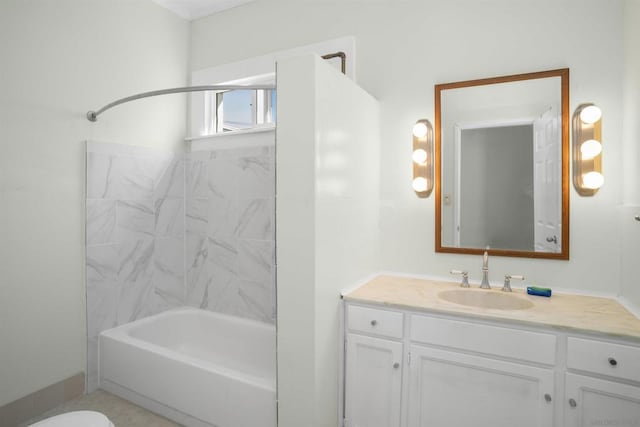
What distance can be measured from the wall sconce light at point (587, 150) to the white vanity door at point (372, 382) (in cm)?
129

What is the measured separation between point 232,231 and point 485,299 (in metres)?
1.86

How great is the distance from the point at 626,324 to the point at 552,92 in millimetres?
1229

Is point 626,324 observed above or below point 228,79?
below

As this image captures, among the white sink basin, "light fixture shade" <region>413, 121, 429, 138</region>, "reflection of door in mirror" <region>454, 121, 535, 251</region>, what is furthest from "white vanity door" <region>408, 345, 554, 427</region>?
"light fixture shade" <region>413, 121, 429, 138</region>

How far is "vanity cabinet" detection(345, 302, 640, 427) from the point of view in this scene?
54.2 inches

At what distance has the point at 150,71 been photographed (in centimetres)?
280

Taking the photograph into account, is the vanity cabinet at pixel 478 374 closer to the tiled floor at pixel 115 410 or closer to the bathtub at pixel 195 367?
the bathtub at pixel 195 367

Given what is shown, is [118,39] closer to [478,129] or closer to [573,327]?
[478,129]

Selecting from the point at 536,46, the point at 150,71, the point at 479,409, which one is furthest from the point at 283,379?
the point at 150,71

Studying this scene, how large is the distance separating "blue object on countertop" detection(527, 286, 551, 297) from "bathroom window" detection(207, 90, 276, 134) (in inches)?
80.2

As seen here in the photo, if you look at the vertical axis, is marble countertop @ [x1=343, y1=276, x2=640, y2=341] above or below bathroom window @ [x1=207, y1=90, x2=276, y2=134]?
below

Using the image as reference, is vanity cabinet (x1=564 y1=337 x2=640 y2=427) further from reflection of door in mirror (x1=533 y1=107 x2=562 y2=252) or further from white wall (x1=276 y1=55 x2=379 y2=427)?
white wall (x1=276 y1=55 x2=379 y2=427)

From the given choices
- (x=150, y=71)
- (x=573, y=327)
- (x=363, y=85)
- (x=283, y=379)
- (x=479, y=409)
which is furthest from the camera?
(x=150, y=71)

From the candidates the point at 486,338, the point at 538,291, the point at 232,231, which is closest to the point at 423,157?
the point at 538,291
